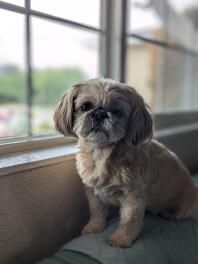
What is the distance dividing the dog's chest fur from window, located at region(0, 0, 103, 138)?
30cm

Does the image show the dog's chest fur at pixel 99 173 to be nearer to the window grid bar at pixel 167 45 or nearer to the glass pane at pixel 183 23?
the window grid bar at pixel 167 45

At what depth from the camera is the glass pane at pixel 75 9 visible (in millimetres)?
1409

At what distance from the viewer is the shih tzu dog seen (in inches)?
41.5

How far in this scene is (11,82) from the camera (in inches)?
146

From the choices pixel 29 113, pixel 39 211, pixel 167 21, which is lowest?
pixel 39 211

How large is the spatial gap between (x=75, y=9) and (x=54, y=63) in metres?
1.87

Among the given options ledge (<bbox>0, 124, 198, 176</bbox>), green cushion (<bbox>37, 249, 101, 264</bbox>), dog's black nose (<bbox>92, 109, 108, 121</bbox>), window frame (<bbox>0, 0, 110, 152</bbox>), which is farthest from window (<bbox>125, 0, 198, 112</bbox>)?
green cushion (<bbox>37, 249, 101, 264</bbox>)

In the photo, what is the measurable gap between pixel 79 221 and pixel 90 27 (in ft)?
2.78

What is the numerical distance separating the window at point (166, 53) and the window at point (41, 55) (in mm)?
343

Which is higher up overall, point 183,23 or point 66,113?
point 183,23

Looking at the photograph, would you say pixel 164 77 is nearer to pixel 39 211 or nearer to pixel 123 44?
pixel 123 44

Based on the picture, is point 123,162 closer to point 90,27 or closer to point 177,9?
point 90,27

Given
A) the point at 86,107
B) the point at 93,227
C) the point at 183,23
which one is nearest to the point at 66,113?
the point at 86,107

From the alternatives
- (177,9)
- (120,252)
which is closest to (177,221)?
(120,252)
